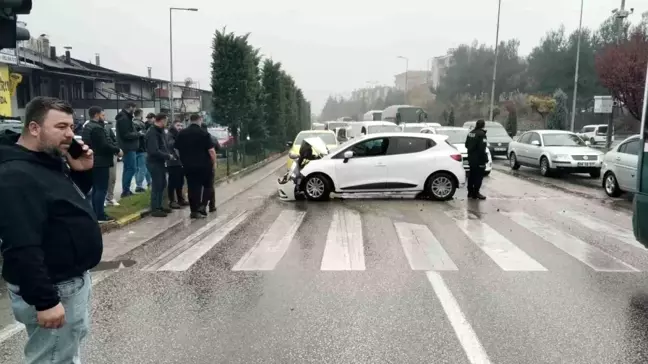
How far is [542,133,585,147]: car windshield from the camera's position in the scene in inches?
734

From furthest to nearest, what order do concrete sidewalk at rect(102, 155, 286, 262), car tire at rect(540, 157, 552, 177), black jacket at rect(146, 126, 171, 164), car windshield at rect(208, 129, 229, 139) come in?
car windshield at rect(208, 129, 229, 139), car tire at rect(540, 157, 552, 177), black jacket at rect(146, 126, 171, 164), concrete sidewalk at rect(102, 155, 286, 262)

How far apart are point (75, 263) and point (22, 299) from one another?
313mm

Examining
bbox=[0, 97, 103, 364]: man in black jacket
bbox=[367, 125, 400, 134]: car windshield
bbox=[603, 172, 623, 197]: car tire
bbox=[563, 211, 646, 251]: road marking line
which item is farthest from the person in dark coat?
bbox=[367, 125, 400, 134]: car windshield

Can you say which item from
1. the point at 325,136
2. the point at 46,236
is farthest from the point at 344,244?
the point at 325,136

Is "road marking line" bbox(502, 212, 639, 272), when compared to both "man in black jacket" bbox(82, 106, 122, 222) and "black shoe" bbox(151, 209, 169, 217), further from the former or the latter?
"man in black jacket" bbox(82, 106, 122, 222)

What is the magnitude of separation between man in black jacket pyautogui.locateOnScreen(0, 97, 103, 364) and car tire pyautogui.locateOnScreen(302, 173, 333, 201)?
9.77 m

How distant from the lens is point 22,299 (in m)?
2.77

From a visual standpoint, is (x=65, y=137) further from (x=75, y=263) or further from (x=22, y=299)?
(x=22, y=299)

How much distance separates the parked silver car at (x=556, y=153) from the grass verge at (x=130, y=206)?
42.3 feet

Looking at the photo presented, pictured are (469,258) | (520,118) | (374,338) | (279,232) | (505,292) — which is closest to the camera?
(374,338)

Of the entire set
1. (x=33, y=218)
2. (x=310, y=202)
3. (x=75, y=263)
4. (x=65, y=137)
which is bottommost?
(x=310, y=202)

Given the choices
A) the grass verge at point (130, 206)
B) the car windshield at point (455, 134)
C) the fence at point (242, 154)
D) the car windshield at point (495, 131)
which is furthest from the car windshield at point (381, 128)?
the grass verge at point (130, 206)

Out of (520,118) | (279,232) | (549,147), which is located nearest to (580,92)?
(520,118)

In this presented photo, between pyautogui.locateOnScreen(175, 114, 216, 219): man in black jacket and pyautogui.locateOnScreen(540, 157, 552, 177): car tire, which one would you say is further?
pyautogui.locateOnScreen(540, 157, 552, 177): car tire
